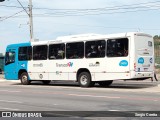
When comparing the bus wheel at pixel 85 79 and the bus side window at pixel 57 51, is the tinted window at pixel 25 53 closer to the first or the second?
the bus side window at pixel 57 51

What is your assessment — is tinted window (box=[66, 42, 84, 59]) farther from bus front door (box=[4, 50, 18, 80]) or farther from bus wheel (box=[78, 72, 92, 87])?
→ bus front door (box=[4, 50, 18, 80])

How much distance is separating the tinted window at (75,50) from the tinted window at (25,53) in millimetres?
3654

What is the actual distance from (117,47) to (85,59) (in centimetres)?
249

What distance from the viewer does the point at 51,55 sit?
85.6 feet

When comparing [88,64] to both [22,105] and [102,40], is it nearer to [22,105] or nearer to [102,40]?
[102,40]

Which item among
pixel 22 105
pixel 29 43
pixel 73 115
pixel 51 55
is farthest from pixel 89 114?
pixel 29 43

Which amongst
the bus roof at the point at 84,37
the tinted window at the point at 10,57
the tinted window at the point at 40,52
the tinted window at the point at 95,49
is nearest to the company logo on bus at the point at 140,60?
the bus roof at the point at 84,37

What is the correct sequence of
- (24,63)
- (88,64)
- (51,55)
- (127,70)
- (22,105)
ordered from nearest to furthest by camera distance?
(22,105) → (127,70) → (88,64) → (51,55) → (24,63)

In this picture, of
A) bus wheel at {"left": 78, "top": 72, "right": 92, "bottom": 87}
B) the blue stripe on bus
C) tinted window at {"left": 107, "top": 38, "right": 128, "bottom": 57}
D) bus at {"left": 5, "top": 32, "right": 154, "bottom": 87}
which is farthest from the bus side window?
tinted window at {"left": 107, "top": 38, "right": 128, "bottom": 57}

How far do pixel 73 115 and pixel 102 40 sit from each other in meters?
11.6

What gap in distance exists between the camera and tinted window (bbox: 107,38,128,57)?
2197 cm

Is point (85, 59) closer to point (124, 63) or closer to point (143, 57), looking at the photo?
point (124, 63)

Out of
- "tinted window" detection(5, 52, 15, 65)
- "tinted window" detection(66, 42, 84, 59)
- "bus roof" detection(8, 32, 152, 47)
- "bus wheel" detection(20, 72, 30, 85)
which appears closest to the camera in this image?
"bus roof" detection(8, 32, 152, 47)

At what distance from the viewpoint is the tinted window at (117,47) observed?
2197 cm
